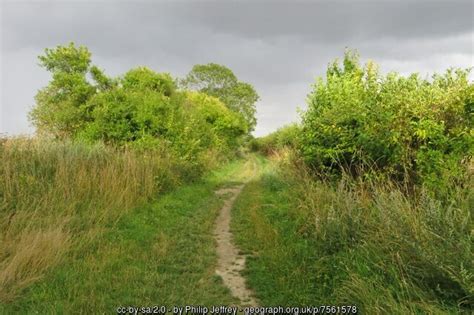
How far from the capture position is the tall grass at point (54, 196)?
18.2ft

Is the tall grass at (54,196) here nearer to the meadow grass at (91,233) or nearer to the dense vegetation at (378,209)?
the meadow grass at (91,233)

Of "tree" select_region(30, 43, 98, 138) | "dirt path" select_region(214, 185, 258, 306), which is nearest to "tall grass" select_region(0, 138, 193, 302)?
"dirt path" select_region(214, 185, 258, 306)

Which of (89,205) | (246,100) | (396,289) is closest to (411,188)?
(396,289)

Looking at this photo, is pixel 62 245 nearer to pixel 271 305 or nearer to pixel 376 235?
pixel 271 305

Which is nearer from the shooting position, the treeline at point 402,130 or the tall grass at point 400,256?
the tall grass at point 400,256

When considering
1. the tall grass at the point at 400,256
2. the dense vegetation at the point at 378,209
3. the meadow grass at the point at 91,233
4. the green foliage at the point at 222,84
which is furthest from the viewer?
the green foliage at the point at 222,84

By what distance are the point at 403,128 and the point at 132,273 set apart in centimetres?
588

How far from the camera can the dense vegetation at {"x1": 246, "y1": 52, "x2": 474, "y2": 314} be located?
3975 mm

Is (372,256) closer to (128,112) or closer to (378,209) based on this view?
(378,209)

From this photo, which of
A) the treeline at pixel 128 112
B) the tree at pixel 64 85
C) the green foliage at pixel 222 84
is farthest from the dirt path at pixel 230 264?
the green foliage at pixel 222 84

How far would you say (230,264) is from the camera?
6.61 metres

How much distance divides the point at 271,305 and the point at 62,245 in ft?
12.1

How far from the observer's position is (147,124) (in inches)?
608

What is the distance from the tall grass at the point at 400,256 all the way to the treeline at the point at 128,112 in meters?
9.66
